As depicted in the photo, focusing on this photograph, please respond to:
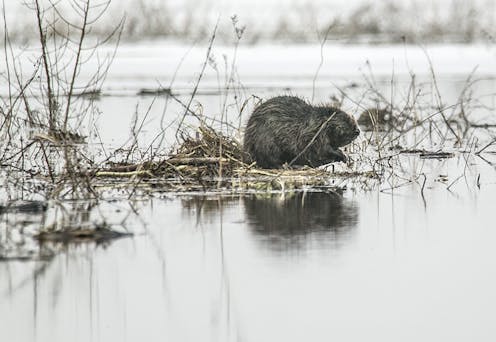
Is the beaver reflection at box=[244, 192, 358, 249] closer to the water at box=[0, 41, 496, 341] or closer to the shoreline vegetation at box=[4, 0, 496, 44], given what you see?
the water at box=[0, 41, 496, 341]

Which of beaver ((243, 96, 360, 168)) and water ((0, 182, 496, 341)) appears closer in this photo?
water ((0, 182, 496, 341))

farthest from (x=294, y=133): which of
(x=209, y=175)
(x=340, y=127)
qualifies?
(x=209, y=175)

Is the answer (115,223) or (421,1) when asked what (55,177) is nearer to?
(115,223)

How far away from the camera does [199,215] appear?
714 centimetres

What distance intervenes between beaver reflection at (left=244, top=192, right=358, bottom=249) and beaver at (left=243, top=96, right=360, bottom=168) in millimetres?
1447

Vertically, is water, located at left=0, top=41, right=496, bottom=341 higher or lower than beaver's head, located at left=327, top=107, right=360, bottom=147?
lower

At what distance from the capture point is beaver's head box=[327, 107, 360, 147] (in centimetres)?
957

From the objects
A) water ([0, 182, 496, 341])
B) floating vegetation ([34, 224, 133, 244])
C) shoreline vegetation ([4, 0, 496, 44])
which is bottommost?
water ([0, 182, 496, 341])

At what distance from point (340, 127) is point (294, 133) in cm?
42

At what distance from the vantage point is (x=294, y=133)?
9.47 m

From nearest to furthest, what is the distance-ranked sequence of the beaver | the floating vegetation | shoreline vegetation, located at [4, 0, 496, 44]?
the floating vegetation < the beaver < shoreline vegetation, located at [4, 0, 496, 44]

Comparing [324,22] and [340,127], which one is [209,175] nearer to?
[340,127]

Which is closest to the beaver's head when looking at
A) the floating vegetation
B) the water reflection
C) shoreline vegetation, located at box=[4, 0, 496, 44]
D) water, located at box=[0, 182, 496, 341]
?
the water reflection

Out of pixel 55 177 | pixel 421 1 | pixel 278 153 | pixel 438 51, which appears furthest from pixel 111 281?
pixel 421 1
